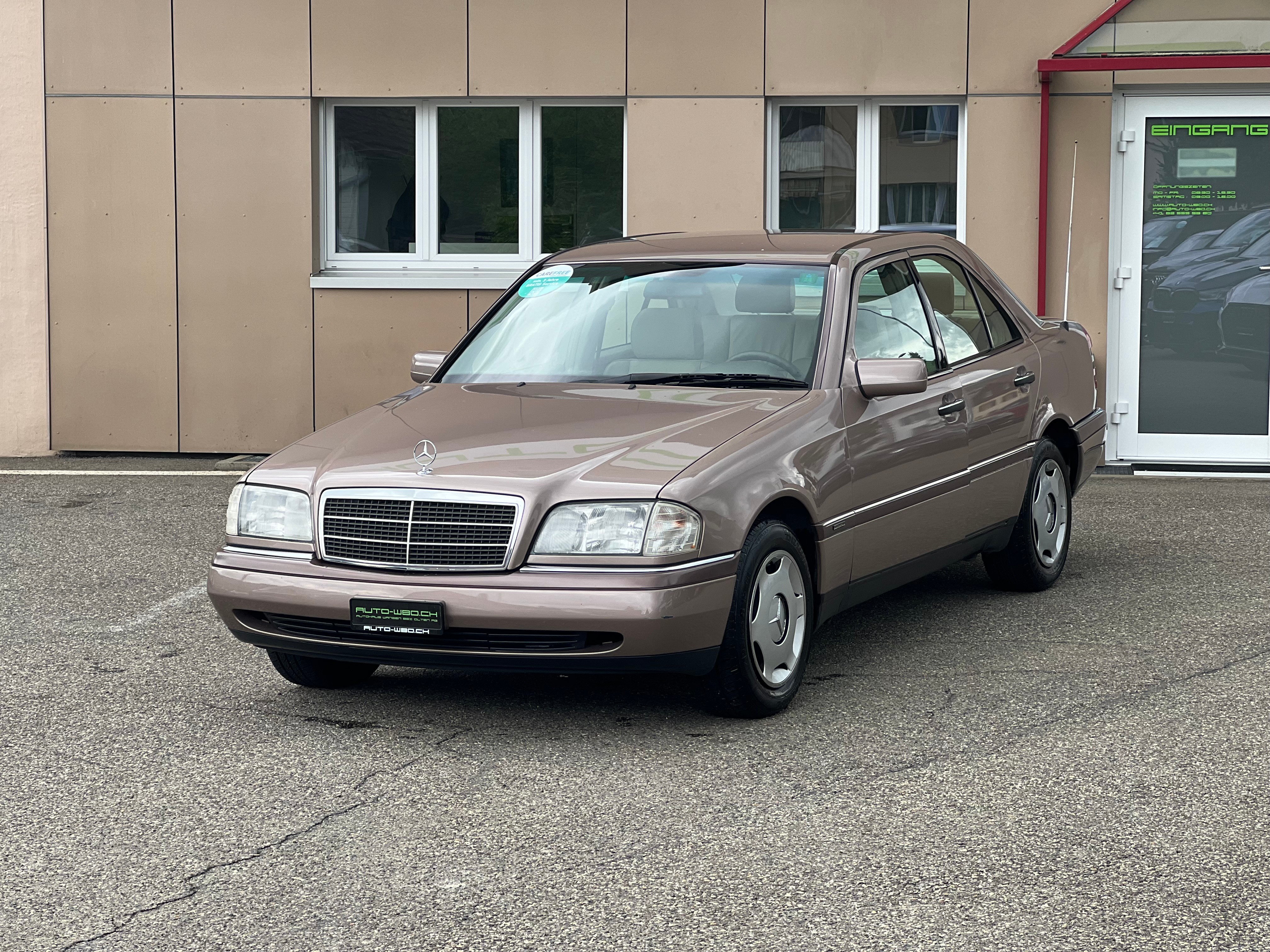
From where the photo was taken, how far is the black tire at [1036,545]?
715 centimetres

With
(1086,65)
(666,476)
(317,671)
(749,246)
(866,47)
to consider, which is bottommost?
(317,671)

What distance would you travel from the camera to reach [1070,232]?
11531mm

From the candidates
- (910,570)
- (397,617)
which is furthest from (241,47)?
(397,617)

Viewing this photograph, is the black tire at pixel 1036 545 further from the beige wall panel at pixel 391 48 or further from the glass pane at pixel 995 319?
the beige wall panel at pixel 391 48

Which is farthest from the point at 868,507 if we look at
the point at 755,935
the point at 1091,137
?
the point at 1091,137

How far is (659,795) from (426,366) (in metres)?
2.59

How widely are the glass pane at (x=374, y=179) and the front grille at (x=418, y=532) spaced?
7.56 m

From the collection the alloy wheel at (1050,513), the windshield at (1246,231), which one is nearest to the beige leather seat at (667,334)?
the alloy wheel at (1050,513)

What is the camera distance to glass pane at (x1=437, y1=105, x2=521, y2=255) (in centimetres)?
1227

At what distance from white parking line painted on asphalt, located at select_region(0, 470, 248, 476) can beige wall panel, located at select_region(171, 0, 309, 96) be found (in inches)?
108

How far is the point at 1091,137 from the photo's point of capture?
11453 millimetres

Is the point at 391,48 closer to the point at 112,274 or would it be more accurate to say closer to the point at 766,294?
the point at 112,274

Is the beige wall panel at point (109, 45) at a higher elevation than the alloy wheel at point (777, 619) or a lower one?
higher

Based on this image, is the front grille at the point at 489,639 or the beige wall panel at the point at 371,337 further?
the beige wall panel at the point at 371,337
